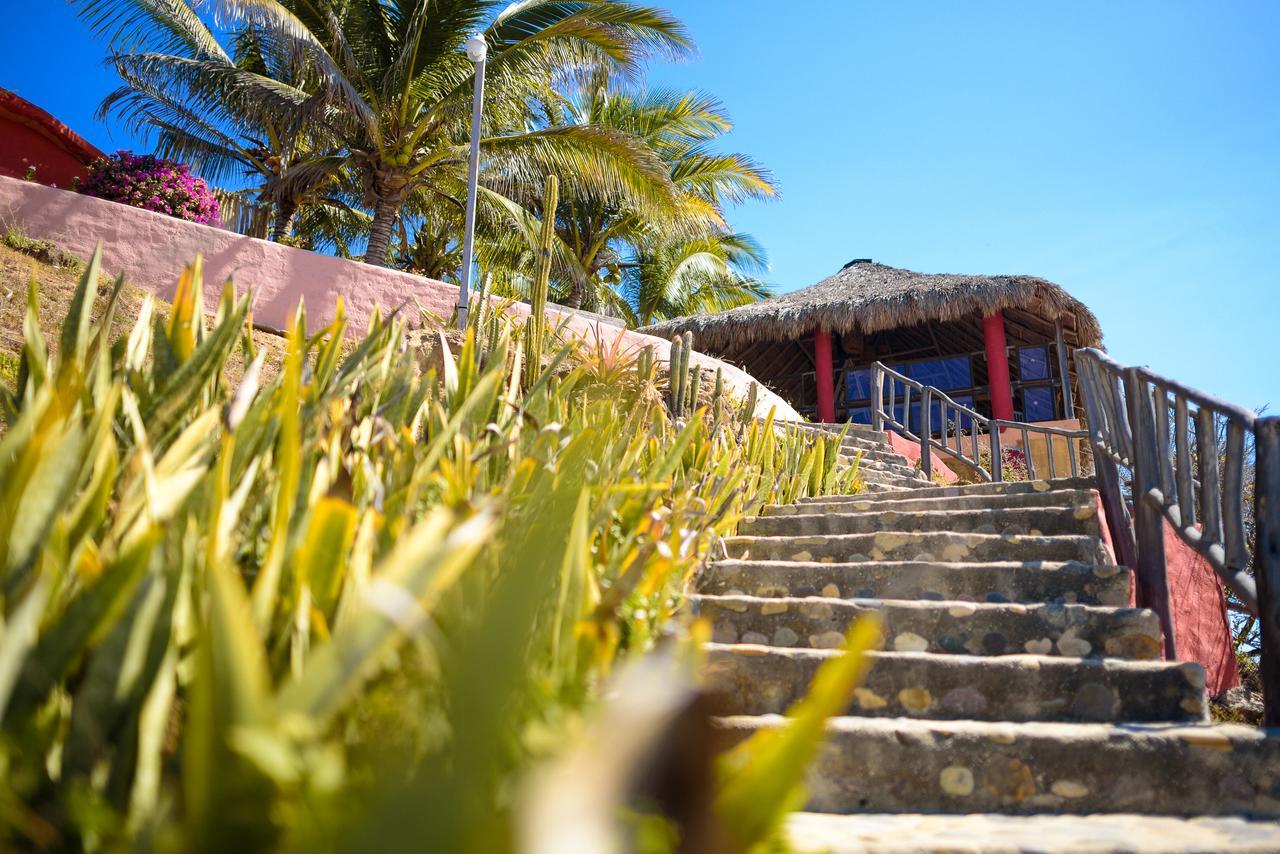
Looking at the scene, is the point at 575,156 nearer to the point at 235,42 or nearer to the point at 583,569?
the point at 235,42

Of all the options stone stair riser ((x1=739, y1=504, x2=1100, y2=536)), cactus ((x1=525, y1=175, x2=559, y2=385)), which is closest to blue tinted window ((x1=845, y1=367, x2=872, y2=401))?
stone stair riser ((x1=739, y1=504, x2=1100, y2=536))

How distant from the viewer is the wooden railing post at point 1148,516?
2.96 m

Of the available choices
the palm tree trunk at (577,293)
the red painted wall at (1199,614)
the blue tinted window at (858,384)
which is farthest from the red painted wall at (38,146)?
the blue tinted window at (858,384)

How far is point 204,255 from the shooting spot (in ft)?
20.5

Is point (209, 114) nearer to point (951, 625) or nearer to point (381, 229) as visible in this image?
point (381, 229)

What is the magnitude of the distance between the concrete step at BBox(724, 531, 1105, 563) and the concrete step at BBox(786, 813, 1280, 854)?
53.3 inches

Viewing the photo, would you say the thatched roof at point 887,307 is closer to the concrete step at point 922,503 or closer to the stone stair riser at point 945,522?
the concrete step at point 922,503

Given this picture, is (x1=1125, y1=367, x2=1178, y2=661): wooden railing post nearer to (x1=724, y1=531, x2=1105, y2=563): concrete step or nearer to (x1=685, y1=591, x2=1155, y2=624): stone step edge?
(x1=724, y1=531, x2=1105, y2=563): concrete step

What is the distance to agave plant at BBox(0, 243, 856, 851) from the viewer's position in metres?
0.56

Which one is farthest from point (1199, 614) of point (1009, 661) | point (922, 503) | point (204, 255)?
point (204, 255)

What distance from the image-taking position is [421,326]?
695cm

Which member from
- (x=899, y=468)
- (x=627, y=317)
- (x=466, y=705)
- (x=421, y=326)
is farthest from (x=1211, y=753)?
(x=627, y=317)

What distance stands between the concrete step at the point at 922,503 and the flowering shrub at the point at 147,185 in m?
6.33

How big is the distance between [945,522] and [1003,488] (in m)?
1.01
